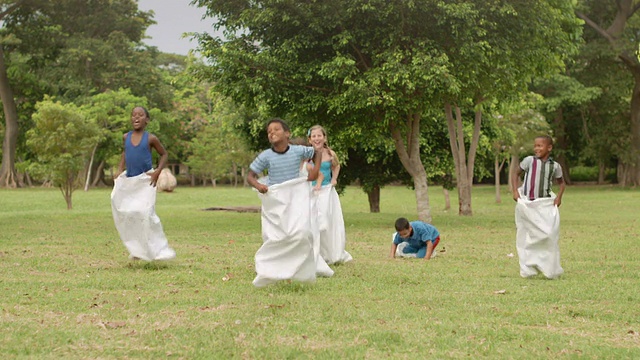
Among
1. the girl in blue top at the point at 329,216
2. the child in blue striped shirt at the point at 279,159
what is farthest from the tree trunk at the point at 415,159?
the child in blue striped shirt at the point at 279,159

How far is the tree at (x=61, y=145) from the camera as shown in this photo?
3203 centimetres

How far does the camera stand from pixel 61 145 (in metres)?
34.2

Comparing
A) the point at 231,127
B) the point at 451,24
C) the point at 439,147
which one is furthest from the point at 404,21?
the point at 231,127

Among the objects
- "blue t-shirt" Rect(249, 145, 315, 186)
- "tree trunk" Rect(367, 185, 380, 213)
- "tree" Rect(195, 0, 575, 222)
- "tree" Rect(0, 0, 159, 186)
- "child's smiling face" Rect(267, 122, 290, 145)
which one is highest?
"tree" Rect(0, 0, 159, 186)

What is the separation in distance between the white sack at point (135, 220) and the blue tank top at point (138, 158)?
0.35ft

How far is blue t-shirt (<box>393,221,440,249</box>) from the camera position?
13181 millimetres

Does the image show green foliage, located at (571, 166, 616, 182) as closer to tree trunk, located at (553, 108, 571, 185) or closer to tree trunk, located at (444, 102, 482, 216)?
tree trunk, located at (553, 108, 571, 185)

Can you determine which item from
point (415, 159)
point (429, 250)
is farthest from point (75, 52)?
point (429, 250)

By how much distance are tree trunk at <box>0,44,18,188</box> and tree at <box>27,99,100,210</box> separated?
20825 mm

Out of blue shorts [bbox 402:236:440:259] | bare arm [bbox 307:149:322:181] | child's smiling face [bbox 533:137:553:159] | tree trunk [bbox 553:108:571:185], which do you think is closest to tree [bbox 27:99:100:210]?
blue shorts [bbox 402:236:440:259]

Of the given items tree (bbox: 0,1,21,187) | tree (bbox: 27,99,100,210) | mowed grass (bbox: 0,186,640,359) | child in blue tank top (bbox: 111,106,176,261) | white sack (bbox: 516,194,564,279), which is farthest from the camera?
tree (bbox: 0,1,21,187)

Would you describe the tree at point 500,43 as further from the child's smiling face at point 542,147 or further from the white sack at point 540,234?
the white sack at point 540,234

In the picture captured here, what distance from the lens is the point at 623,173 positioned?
187ft

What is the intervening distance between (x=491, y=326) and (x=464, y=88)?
15497 millimetres
